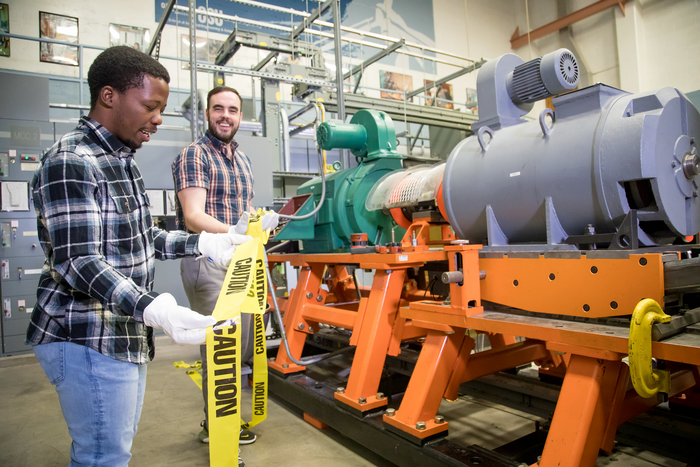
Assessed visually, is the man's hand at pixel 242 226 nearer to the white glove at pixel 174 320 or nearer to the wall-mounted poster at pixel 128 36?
the white glove at pixel 174 320

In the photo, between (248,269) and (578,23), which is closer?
(248,269)

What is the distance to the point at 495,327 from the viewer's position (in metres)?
1.49

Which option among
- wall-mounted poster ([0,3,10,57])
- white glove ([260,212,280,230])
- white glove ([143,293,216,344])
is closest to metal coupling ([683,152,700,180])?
white glove ([260,212,280,230])

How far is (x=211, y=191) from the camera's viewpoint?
220cm

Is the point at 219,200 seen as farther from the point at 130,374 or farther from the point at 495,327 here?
the point at 495,327

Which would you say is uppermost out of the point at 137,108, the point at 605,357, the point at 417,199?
the point at 137,108

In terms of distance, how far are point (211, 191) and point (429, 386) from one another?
135cm

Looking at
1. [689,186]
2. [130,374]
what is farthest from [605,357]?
[130,374]

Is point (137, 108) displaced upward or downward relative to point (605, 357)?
upward

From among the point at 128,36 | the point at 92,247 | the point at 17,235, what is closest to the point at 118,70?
the point at 92,247

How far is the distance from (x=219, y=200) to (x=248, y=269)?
0.89m

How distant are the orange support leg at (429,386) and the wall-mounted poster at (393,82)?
842 cm

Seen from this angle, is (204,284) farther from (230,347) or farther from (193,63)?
(193,63)

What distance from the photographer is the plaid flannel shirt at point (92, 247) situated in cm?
101
